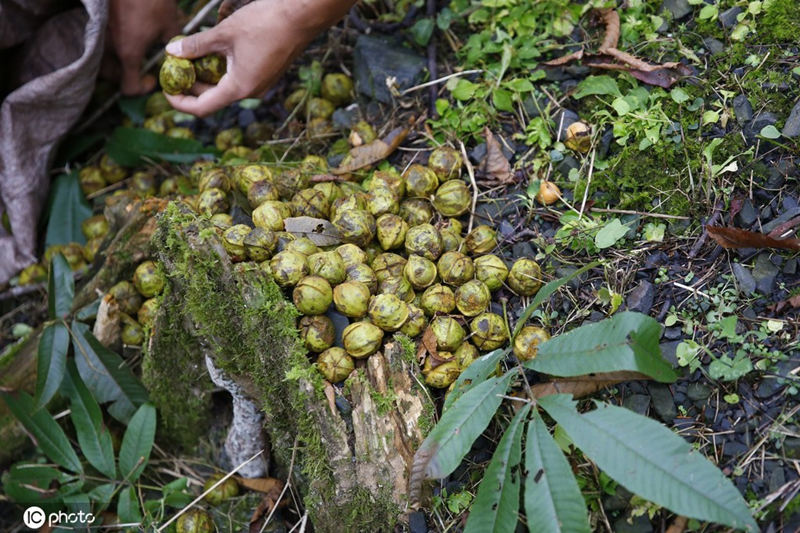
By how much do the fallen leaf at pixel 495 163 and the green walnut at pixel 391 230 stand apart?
640 millimetres

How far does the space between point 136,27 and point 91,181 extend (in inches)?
44.5

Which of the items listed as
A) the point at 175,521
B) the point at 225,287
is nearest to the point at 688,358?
the point at 225,287

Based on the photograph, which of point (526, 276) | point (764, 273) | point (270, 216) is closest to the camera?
point (764, 273)

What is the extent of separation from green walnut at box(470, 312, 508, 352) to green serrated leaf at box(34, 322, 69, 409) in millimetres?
2248

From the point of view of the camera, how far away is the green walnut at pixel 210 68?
3.73 m

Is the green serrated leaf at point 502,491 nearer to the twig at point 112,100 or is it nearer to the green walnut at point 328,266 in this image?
the green walnut at point 328,266

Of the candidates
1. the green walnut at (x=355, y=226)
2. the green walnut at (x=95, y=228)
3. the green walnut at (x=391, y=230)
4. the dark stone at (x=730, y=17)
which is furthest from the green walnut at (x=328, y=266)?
the dark stone at (x=730, y=17)

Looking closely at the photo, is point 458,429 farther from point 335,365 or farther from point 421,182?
point 421,182

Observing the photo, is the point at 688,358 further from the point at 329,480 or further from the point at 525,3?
the point at 525,3

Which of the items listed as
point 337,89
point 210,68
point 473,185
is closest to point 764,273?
point 473,185

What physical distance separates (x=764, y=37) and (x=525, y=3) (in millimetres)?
1333

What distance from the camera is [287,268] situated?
2.98 metres

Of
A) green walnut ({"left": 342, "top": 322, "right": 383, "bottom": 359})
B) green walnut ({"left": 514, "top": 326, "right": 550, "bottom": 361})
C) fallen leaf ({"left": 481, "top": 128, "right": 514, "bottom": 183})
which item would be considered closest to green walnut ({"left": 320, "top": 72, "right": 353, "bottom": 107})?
fallen leaf ({"left": 481, "top": 128, "right": 514, "bottom": 183})

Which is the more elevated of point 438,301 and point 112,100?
point 112,100
